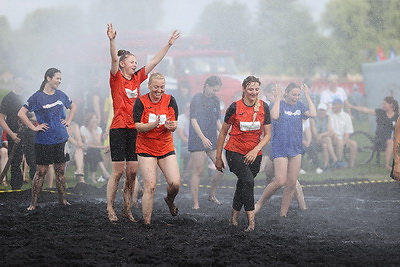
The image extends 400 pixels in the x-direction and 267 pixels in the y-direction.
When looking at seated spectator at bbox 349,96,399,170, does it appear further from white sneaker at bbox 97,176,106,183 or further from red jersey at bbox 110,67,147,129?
red jersey at bbox 110,67,147,129

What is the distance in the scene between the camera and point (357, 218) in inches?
390

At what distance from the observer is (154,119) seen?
809cm

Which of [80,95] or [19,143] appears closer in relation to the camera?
[19,143]

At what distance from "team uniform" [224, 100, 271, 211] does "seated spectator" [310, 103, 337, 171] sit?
764 cm

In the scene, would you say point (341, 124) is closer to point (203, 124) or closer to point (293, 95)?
point (203, 124)

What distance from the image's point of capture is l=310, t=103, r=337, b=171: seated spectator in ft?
54.6

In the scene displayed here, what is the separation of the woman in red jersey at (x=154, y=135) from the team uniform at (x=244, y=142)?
2.57ft

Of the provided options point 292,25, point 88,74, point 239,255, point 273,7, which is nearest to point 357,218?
point 239,255

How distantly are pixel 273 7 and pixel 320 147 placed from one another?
35.0 m

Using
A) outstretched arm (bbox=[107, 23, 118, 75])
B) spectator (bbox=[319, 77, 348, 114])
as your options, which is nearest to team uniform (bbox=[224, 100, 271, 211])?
outstretched arm (bbox=[107, 23, 118, 75])

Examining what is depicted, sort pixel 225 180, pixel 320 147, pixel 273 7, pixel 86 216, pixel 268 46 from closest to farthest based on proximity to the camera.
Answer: pixel 86 216
pixel 225 180
pixel 320 147
pixel 273 7
pixel 268 46

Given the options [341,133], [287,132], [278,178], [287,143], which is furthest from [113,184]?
[341,133]

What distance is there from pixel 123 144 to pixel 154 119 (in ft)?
2.41

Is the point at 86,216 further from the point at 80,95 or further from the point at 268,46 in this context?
the point at 268,46
